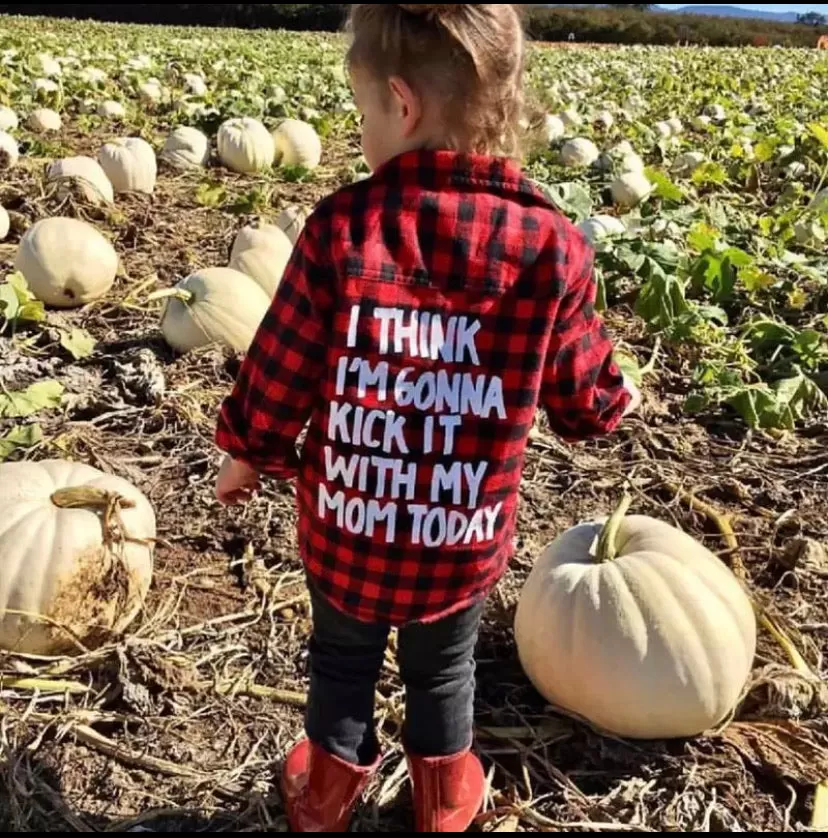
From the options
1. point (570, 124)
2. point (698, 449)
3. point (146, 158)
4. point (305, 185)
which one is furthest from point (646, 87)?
point (698, 449)

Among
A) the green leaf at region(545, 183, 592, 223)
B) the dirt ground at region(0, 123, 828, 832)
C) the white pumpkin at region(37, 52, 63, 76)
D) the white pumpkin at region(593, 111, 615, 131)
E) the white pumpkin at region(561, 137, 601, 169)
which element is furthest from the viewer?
the white pumpkin at region(37, 52, 63, 76)

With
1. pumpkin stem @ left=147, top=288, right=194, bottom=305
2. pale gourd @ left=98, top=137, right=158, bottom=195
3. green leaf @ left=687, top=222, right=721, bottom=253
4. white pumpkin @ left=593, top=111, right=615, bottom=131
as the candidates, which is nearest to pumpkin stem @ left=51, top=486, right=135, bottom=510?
pumpkin stem @ left=147, top=288, right=194, bottom=305

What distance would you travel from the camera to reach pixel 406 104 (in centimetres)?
162

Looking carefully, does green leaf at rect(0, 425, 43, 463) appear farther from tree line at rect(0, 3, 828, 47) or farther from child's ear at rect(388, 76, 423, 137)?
tree line at rect(0, 3, 828, 47)

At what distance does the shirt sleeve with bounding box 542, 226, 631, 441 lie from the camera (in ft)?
5.94

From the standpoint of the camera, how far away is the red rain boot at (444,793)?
2141 mm

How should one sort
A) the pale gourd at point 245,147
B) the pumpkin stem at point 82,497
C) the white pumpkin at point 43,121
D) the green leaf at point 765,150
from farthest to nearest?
the white pumpkin at point 43,121, the green leaf at point 765,150, the pale gourd at point 245,147, the pumpkin stem at point 82,497

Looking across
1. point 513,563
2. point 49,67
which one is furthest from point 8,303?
point 49,67

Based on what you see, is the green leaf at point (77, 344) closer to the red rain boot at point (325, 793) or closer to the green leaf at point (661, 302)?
the green leaf at point (661, 302)

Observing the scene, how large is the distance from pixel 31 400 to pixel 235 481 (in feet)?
6.52

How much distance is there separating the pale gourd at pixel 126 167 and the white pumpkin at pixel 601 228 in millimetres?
2842

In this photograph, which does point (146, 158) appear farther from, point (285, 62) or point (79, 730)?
point (285, 62)

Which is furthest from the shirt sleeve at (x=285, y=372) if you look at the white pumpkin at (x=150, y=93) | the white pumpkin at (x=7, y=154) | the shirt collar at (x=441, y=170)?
the white pumpkin at (x=150, y=93)

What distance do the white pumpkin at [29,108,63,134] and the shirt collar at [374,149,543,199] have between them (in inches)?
303
